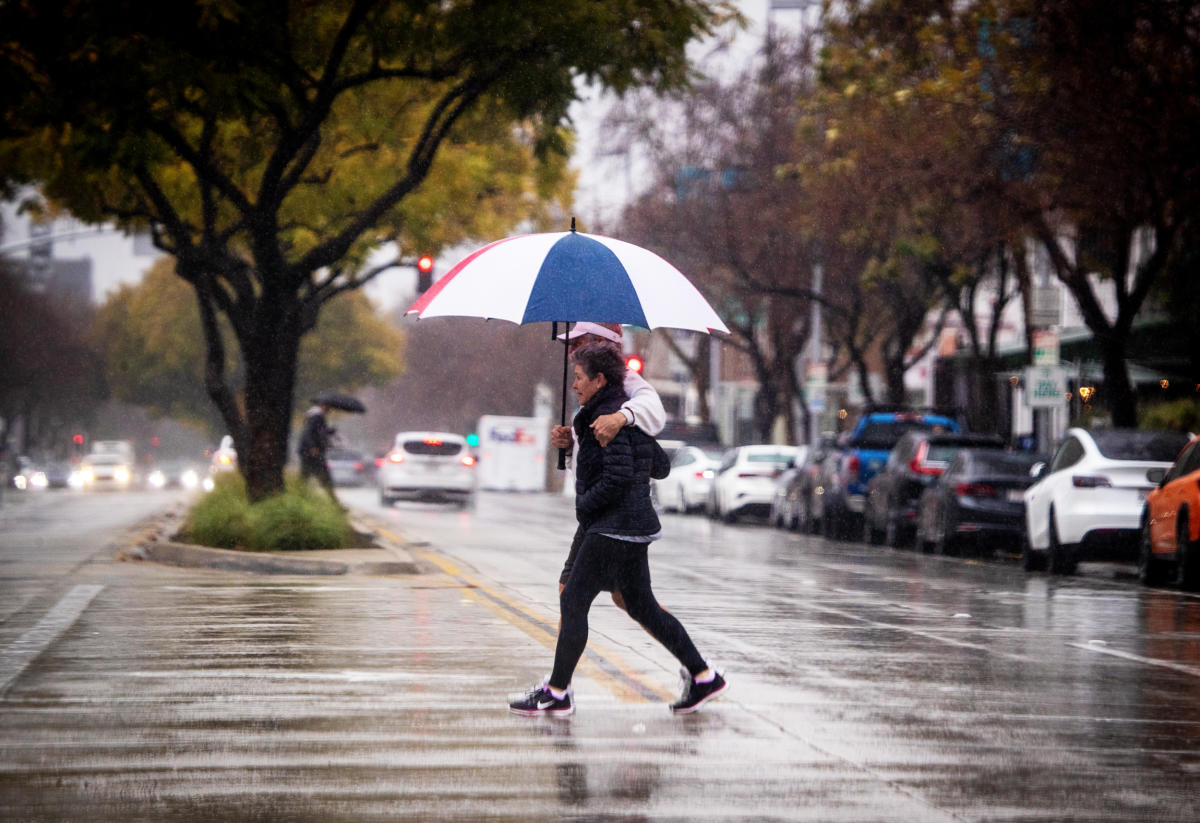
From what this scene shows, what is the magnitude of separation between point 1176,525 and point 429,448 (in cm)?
2476

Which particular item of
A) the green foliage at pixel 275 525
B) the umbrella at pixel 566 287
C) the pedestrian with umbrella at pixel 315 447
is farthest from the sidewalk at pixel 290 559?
the umbrella at pixel 566 287

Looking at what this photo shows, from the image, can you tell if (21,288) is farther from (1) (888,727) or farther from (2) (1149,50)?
(1) (888,727)

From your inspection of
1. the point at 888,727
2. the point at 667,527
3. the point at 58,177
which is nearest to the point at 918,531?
the point at 667,527

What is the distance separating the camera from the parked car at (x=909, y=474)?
2788cm

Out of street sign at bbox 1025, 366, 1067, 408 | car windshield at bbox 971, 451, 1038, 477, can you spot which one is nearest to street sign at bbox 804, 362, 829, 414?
street sign at bbox 1025, 366, 1067, 408

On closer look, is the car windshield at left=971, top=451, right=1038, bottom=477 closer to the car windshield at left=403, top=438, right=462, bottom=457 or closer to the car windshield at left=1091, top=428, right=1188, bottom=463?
the car windshield at left=1091, top=428, right=1188, bottom=463

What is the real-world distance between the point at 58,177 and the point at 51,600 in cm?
1132

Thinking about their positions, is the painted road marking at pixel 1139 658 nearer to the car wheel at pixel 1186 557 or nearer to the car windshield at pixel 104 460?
the car wheel at pixel 1186 557

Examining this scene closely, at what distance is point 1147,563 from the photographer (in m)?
19.9

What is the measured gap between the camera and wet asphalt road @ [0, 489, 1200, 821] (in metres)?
7.11

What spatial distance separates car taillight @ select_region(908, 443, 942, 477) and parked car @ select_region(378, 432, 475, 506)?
49.8 ft

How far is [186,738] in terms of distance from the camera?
832 centimetres

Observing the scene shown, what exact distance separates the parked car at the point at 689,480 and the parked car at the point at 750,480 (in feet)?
8.00

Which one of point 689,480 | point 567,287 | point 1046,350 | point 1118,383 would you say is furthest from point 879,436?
point 567,287
